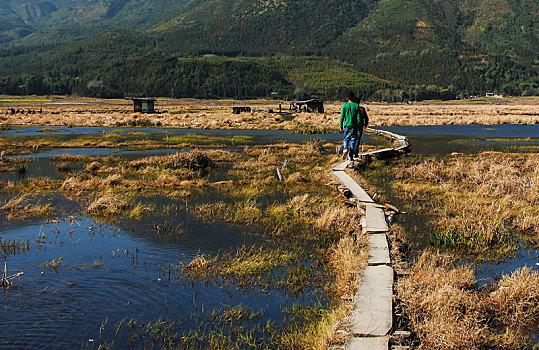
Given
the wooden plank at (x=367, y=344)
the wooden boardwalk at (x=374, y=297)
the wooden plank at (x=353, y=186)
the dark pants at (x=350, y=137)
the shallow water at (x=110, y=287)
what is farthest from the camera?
the dark pants at (x=350, y=137)

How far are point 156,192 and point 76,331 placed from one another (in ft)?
33.8

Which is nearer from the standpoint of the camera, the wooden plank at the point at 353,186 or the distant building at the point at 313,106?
the wooden plank at the point at 353,186

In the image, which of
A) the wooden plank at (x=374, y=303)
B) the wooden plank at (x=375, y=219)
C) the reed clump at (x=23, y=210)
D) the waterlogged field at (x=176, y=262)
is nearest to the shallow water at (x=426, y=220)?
the wooden plank at (x=375, y=219)

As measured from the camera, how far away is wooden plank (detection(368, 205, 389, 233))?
10726mm

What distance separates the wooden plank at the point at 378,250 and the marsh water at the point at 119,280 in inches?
45.6

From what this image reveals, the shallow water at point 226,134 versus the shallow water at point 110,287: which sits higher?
the shallow water at point 226,134

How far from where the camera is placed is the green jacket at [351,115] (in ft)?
62.5

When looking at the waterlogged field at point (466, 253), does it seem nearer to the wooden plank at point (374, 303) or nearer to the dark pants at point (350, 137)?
the wooden plank at point (374, 303)

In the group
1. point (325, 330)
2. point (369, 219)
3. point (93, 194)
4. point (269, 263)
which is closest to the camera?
point (325, 330)

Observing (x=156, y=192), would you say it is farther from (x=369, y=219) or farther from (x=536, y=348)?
(x=536, y=348)

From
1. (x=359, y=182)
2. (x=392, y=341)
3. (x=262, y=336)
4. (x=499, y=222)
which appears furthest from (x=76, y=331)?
(x=359, y=182)

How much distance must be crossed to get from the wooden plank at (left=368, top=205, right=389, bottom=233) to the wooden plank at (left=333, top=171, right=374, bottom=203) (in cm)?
97

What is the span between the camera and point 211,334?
7168 millimetres

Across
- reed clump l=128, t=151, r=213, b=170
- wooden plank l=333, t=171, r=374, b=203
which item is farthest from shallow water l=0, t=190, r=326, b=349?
reed clump l=128, t=151, r=213, b=170
